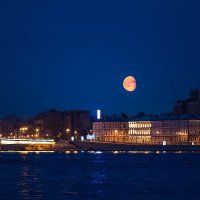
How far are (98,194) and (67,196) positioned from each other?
1.79m

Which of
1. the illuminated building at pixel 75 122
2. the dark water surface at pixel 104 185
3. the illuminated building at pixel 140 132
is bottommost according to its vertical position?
the dark water surface at pixel 104 185

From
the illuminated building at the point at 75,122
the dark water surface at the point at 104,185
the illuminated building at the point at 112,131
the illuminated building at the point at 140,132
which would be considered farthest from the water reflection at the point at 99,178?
the illuminated building at the point at 75,122

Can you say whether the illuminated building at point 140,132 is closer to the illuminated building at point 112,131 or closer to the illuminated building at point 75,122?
the illuminated building at point 112,131

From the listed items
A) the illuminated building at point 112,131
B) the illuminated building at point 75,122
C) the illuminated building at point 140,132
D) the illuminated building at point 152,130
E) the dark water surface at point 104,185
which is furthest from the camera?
the illuminated building at point 75,122

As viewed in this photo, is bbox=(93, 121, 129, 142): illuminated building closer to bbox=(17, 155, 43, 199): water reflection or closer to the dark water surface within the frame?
the dark water surface

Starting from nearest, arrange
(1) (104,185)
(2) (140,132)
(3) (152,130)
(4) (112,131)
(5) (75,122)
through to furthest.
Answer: (1) (104,185), (3) (152,130), (2) (140,132), (4) (112,131), (5) (75,122)

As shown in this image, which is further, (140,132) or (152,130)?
(140,132)

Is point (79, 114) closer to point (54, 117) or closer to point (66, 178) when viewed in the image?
point (54, 117)

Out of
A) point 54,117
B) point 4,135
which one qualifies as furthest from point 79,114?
point 4,135

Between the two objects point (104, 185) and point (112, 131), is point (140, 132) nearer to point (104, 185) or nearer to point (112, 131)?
point (112, 131)

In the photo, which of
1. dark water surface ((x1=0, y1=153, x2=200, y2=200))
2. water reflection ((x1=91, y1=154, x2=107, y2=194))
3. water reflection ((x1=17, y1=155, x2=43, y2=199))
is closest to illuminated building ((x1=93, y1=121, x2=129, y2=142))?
water reflection ((x1=91, y1=154, x2=107, y2=194))

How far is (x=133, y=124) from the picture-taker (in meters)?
136

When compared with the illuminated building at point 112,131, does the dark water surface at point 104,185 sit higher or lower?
lower

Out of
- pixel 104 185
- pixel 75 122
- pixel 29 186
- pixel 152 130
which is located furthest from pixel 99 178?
pixel 75 122
